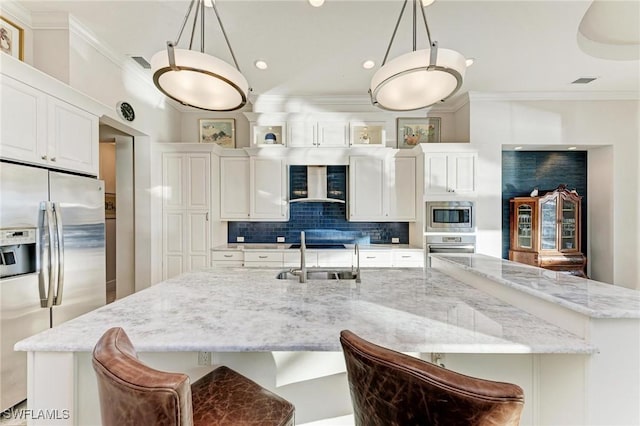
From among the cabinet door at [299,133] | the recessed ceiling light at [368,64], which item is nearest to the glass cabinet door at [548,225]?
the recessed ceiling light at [368,64]

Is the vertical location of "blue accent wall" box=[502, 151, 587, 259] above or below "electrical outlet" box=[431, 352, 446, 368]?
above

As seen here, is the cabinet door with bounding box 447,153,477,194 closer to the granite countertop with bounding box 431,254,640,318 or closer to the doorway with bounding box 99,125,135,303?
the granite countertop with bounding box 431,254,640,318

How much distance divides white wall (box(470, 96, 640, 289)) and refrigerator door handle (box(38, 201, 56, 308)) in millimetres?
4475

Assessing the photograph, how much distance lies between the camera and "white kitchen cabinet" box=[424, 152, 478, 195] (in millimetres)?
3717

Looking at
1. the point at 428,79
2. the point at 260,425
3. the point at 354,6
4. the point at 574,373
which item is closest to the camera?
the point at 260,425

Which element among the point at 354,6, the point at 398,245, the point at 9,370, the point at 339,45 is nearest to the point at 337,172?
the point at 398,245

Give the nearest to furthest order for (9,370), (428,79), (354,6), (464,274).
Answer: (428,79)
(9,370)
(464,274)
(354,6)

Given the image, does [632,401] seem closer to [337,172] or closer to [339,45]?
[339,45]

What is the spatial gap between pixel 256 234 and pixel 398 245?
2.18m

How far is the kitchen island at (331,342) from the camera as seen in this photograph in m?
0.99

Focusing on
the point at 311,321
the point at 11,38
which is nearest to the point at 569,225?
the point at 311,321

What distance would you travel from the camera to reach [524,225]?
3967mm

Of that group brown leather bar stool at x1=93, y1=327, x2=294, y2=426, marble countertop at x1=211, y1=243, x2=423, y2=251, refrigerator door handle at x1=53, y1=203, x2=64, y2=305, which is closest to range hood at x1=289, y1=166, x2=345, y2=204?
marble countertop at x1=211, y1=243, x2=423, y2=251

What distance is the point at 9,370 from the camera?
69.7 inches
